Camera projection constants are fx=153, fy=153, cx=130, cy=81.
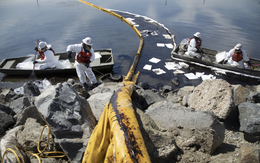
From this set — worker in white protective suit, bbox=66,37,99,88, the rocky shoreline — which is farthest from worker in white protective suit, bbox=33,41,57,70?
the rocky shoreline

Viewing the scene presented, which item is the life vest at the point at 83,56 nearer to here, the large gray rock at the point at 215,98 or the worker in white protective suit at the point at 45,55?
the worker in white protective suit at the point at 45,55

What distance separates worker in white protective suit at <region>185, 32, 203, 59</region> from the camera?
9102 mm

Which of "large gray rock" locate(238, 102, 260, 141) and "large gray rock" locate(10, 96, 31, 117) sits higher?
"large gray rock" locate(238, 102, 260, 141)

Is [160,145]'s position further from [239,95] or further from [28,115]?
[239,95]

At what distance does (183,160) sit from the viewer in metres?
2.68

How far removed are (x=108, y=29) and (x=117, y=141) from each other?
1427 cm

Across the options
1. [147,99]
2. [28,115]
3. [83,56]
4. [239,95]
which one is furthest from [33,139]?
[239,95]

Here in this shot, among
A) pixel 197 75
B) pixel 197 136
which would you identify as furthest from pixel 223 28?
pixel 197 136

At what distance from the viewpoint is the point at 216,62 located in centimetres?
889

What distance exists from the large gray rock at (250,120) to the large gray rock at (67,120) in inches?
146

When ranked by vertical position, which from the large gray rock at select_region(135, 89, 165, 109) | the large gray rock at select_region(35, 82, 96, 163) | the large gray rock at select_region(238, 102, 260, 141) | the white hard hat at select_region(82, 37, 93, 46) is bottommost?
the large gray rock at select_region(135, 89, 165, 109)

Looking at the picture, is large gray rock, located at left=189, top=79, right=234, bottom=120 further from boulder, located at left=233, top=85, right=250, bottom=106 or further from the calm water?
the calm water

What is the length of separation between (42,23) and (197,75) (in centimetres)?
1677

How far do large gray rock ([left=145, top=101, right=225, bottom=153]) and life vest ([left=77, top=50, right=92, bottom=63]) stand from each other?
4.28 meters
